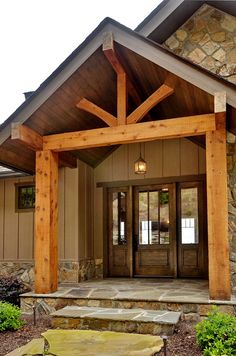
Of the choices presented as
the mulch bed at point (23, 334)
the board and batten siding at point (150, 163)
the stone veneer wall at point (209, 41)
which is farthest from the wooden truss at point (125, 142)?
the board and batten siding at point (150, 163)

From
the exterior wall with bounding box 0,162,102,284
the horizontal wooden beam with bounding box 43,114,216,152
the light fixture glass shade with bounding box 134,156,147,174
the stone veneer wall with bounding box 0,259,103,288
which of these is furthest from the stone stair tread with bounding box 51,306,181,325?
the light fixture glass shade with bounding box 134,156,147,174

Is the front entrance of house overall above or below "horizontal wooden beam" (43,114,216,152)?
below

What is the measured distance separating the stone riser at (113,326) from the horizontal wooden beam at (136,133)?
2598mm

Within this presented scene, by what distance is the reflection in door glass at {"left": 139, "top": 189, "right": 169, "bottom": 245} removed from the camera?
324 inches

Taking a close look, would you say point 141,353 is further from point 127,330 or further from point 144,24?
point 144,24

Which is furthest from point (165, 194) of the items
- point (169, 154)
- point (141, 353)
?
point (141, 353)

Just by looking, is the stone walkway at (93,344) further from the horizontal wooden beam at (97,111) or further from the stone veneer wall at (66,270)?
the horizontal wooden beam at (97,111)

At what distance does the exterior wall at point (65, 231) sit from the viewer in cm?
773

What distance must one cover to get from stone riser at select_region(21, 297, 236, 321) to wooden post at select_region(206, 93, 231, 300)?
221 mm

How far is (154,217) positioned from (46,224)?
9.46 ft

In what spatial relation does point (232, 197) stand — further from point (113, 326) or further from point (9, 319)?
point (9, 319)

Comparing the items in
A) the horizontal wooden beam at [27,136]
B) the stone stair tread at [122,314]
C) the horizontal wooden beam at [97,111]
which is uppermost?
the horizontal wooden beam at [97,111]

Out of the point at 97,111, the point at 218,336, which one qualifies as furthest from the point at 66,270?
the point at 218,336

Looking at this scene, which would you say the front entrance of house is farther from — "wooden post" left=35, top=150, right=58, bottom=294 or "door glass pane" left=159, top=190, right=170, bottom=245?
"wooden post" left=35, top=150, right=58, bottom=294
